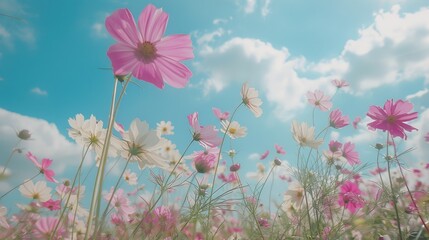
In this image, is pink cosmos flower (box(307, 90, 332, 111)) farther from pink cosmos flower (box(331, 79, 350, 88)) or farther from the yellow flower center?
the yellow flower center

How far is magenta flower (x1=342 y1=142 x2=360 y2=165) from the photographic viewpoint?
1961 millimetres

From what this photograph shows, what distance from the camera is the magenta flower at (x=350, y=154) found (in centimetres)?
196

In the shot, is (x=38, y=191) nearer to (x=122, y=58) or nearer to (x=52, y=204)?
(x=52, y=204)

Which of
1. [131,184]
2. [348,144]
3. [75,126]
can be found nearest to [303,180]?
[348,144]

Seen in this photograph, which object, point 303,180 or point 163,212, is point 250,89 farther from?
point 163,212

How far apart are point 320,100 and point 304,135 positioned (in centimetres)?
49

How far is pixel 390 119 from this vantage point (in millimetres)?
1156

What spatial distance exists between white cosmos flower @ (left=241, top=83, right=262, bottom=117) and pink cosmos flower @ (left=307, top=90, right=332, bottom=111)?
533 millimetres

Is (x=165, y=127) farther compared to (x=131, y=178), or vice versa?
(x=165, y=127)

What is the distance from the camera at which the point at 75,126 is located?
3.50 ft

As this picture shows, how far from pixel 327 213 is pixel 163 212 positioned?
0.77m

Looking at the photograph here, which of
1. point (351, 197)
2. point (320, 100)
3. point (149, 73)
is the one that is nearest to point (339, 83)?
point (320, 100)

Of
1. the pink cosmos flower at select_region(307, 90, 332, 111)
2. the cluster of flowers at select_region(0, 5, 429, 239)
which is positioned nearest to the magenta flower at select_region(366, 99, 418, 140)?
the cluster of flowers at select_region(0, 5, 429, 239)

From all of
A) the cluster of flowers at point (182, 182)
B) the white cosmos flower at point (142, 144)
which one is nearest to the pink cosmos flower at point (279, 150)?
the cluster of flowers at point (182, 182)
